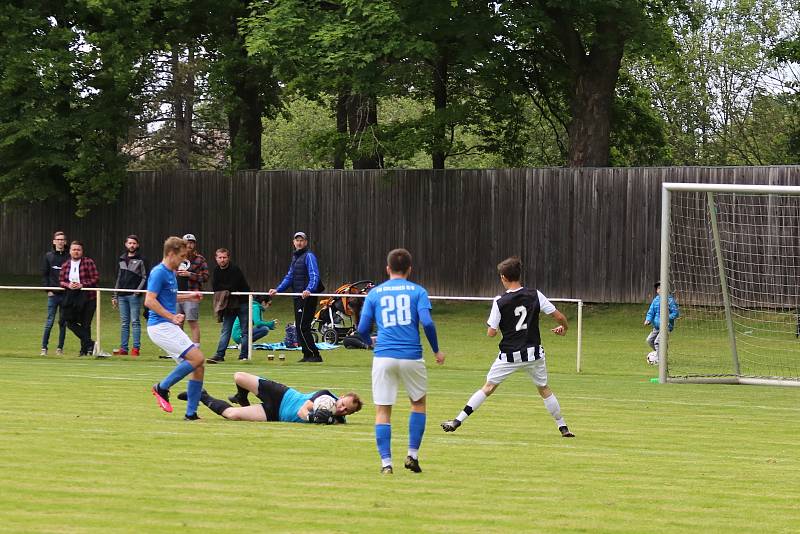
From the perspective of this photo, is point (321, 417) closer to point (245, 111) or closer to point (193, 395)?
point (193, 395)

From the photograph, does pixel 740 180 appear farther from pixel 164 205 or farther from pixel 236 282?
pixel 164 205

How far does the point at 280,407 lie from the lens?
13641 mm

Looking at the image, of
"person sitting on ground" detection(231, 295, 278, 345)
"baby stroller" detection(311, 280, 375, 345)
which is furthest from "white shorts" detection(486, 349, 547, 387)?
"baby stroller" detection(311, 280, 375, 345)

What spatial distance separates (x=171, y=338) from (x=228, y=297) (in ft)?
30.9

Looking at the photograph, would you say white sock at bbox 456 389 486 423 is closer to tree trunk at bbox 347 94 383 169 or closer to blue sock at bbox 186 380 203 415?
blue sock at bbox 186 380 203 415

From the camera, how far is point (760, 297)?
93.9 feet

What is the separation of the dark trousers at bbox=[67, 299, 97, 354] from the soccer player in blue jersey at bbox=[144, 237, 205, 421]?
10.2 m

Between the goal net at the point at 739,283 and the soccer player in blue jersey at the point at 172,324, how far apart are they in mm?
11632

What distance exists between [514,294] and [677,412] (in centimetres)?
388

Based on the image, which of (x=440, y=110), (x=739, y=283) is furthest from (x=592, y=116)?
(x=739, y=283)

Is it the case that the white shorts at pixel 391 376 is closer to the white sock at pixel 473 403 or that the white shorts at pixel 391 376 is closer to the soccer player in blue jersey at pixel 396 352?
the soccer player in blue jersey at pixel 396 352

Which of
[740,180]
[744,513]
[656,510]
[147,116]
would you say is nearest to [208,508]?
[656,510]

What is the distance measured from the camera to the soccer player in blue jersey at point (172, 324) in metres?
13.5

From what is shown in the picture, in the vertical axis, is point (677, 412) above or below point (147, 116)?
below
